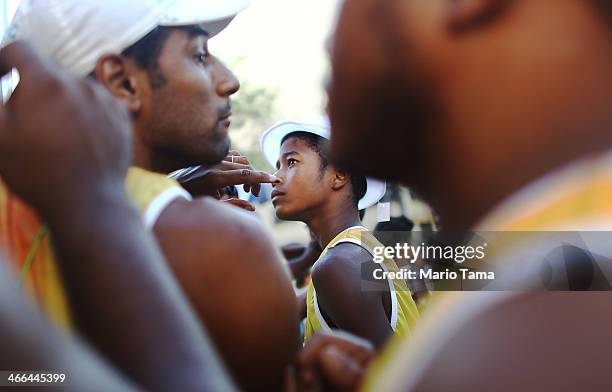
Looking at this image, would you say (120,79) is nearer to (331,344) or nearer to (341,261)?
(331,344)

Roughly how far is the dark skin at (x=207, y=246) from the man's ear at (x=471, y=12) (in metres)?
0.52

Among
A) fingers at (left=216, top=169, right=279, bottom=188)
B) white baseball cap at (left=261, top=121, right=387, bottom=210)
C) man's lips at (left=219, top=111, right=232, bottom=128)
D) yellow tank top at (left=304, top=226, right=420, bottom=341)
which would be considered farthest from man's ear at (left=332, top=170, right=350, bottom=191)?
man's lips at (left=219, top=111, right=232, bottom=128)

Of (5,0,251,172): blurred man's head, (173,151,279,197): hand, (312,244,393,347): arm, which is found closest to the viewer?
(5,0,251,172): blurred man's head

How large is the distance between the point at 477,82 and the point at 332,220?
2662 millimetres

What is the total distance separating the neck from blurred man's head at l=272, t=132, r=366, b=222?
0.01 meters

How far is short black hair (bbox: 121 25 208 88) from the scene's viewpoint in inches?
53.5

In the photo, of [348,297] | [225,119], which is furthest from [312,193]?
[225,119]

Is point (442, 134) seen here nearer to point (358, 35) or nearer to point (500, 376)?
point (358, 35)

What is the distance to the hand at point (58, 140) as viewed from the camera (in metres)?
0.90

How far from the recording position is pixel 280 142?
12.6 ft

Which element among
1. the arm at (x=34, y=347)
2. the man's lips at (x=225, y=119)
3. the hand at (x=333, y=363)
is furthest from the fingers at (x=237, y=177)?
the arm at (x=34, y=347)

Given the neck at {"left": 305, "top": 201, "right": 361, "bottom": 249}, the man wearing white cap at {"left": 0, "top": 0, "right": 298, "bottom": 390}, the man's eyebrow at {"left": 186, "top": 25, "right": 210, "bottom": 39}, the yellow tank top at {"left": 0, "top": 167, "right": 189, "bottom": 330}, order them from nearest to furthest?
the yellow tank top at {"left": 0, "top": 167, "right": 189, "bottom": 330} → the man wearing white cap at {"left": 0, "top": 0, "right": 298, "bottom": 390} → the man's eyebrow at {"left": 186, "top": 25, "right": 210, "bottom": 39} → the neck at {"left": 305, "top": 201, "right": 361, "bottom": 249}

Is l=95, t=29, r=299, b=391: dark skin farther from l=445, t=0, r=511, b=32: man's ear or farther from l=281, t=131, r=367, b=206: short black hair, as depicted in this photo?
l=281, t=131, r=367, b=206: short black hair

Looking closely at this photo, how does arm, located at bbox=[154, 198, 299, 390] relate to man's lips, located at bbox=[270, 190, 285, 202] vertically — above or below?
above
